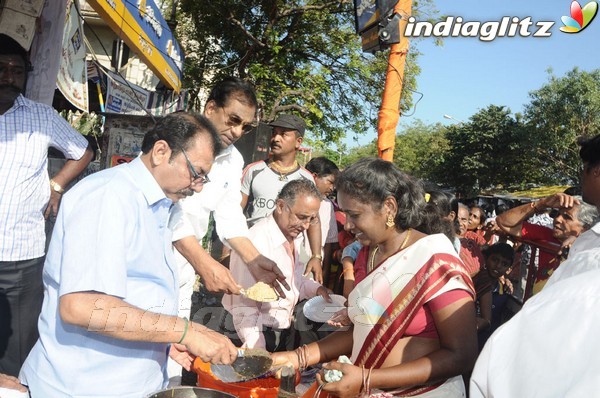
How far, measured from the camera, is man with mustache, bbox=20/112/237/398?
1.44 metres

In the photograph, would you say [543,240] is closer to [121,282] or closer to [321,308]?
[321,308]

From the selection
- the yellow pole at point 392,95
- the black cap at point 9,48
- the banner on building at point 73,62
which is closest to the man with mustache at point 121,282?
the black cap at point 9,48

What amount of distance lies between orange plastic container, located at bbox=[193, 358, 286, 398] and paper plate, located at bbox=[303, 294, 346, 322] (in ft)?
1.91

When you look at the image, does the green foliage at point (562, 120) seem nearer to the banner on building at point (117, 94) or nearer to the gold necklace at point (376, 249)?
the banner on building at point (117, 94)

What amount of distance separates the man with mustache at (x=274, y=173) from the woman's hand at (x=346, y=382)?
8.53 feet

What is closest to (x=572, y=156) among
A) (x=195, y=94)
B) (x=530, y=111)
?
(x=530, y=111)

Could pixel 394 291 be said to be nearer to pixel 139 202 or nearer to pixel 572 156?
pixel 139 202

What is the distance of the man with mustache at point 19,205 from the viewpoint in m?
2.62

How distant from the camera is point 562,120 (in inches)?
1276

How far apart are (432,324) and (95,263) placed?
1.24 m

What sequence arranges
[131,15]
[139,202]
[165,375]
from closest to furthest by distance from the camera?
[139,202], [165,375], [131,15]

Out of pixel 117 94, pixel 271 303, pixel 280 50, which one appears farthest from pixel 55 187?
pixel 280 50

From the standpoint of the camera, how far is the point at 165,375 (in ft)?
6.18

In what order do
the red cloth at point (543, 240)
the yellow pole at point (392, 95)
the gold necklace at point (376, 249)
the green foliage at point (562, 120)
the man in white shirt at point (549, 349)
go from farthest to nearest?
1. the green foliage at point (562, 120)
2. the yellow pole at point (392, 95)
3. the red cloth at point (543, 240)
4. the gold necklace at point (376, 249)
5. the man in white shirt at point (549, 349)
